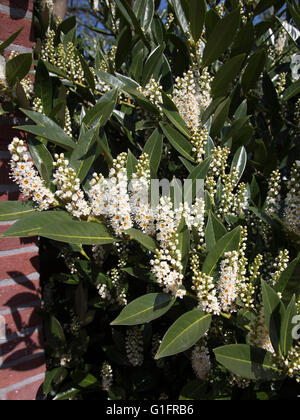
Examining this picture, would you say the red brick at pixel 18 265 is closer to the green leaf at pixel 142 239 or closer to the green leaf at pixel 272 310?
the green leaf at pixel 142 239

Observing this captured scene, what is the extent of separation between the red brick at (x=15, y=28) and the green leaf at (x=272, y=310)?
4.69ft

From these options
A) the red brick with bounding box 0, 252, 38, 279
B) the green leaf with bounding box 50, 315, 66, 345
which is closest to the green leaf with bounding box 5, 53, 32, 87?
the red brick with bounding box 0, 252, 38, 279

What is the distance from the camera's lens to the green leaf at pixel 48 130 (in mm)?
1116

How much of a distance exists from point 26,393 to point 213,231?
1.33 meters

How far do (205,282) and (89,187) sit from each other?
527mm

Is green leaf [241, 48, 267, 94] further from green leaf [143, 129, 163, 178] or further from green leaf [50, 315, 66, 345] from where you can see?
green leaf [50, 315, 66, 345]

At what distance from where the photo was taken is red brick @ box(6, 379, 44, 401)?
164 centimetres

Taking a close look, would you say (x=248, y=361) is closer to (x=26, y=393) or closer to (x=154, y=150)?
(x=154, y=150)

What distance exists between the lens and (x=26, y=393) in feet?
5.54

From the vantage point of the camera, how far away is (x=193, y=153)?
1314 mm

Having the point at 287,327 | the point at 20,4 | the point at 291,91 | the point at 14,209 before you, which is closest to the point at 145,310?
the point at 287,327

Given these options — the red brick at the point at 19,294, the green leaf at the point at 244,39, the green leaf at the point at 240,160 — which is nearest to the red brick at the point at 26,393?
the red brick at the point at 19,294

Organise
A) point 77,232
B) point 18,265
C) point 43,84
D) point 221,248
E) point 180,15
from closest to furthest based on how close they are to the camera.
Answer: point 77,232 → point 221,248 → point 43,84 → point 180,15 → point 18,265
